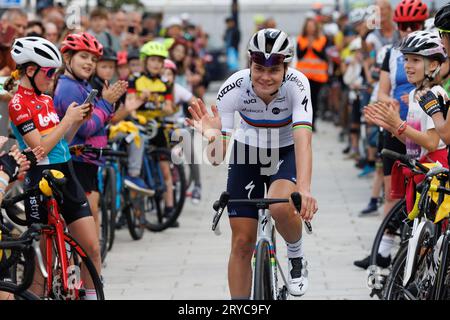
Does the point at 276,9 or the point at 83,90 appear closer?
the point at 83,90

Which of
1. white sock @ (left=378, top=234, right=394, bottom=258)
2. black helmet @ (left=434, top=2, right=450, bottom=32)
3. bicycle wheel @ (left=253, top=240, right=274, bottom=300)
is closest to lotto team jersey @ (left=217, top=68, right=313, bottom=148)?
bicycle wheel @ (left=253, top=240, right=274, bottom=300)

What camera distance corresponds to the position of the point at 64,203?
24.3 feet

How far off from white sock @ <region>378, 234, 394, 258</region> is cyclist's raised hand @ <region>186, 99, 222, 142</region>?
8.51ft

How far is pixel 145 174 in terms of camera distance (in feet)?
39.4

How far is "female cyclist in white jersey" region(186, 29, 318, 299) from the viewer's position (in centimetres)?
655

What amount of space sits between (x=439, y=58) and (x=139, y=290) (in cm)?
316

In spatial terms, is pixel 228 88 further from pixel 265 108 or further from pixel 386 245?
pixel 386 245

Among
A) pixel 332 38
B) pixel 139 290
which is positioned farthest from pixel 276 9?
pixel 139 290

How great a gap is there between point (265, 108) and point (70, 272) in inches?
64.6

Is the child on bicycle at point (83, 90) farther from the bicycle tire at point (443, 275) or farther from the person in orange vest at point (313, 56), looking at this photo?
the person in orange vest at point (313, 56)

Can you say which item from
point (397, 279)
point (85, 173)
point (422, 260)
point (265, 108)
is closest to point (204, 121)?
point (265, 108)

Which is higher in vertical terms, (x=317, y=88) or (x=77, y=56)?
(x=77, y=56)

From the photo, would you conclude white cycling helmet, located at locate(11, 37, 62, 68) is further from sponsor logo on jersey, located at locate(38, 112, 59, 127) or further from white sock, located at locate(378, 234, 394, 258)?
white sock, located at locate(378, 234, 394, 258)
